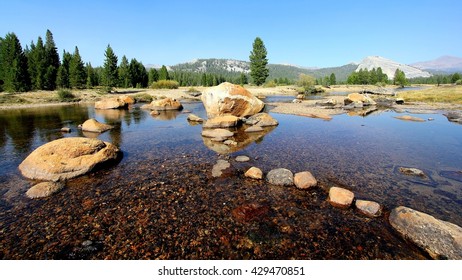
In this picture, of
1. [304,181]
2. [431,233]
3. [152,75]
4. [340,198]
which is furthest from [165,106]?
[152,75]

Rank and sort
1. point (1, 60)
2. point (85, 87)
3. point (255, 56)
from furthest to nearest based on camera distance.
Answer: point (255, 56) → point (85, 87) → point (1, 60)

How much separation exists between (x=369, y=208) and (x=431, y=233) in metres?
1.63

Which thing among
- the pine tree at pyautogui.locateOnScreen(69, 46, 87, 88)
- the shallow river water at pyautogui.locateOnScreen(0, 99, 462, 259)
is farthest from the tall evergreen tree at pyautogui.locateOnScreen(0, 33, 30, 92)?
the shallow river water at pyautogui.locateOnScreen(0, 99, 462, 259)

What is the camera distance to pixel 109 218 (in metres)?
7.02

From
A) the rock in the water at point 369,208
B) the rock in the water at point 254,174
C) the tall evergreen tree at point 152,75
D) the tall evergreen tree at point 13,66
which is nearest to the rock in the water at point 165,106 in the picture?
the rock in the water at point 254,174

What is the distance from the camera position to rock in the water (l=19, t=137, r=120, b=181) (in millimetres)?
9867

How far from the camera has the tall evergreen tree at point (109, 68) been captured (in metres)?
71.5

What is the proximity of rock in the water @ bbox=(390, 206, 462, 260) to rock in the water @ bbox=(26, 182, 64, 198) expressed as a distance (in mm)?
11707

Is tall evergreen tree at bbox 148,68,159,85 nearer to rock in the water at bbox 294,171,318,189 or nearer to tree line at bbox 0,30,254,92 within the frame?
tree line at bbox 0,30,254,92

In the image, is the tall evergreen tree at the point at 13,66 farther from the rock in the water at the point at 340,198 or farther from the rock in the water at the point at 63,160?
the rock in the water at the point at 340,198

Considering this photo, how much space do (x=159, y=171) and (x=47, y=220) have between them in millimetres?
4498

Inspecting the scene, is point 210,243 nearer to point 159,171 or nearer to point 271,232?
point 271,232

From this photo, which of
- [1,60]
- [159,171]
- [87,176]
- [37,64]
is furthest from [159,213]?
[1,60]

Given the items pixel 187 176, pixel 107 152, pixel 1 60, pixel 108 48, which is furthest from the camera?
pixel 108 48
